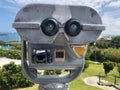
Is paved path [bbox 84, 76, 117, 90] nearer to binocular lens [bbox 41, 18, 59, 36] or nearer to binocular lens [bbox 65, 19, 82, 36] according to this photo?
binocular lens [bbox 65, 19, 82, 36]

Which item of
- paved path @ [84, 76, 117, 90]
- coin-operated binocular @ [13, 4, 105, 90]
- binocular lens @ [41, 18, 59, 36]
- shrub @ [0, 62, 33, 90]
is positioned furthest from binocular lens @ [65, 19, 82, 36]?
paved path @ [84, 76, 117, 90]

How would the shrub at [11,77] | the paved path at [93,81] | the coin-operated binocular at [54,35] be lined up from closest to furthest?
the coin-operated binocular at [54,35], the shrub at [11,77], the paved path at [93,81]

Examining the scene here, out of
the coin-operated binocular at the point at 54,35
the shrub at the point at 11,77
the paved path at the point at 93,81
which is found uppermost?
the coin-operated binocular at the point at 54,35

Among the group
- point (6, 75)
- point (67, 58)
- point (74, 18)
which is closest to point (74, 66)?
point (67, 58)

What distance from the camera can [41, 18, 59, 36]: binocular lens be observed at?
3.65 m

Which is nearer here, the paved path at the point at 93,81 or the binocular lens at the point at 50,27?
the binocular lens at the point at 50,27

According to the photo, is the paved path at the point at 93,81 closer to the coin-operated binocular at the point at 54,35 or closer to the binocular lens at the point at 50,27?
the coin-operated binocular at the point at 54,35

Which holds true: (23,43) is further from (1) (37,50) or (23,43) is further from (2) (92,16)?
(2) (92,16)

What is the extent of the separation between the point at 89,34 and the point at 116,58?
28.9 meters

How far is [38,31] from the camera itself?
12.0 ft

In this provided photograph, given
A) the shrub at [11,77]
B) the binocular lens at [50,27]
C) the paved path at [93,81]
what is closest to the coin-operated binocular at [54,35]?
the binocular lens at [50,27]

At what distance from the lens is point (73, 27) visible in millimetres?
3738

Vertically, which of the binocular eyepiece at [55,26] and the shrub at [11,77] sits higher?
the binocular eyepiece at [55,26]

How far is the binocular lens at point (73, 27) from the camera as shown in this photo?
369cm
